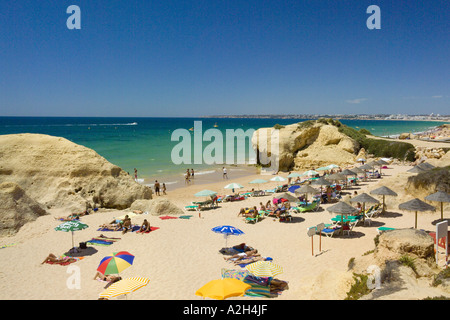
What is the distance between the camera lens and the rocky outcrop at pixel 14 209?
12.7 metres

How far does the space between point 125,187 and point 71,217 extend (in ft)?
11.8

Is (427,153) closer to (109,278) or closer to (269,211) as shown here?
(269,211)

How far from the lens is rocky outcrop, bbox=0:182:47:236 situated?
41.6 ft

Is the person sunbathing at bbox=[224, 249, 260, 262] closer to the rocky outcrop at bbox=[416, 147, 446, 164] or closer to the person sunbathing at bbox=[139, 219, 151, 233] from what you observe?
the person sunbathing at bbox=[139, 219, 151, 233]

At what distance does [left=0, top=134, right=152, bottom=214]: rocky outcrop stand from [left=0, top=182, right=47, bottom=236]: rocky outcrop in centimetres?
162

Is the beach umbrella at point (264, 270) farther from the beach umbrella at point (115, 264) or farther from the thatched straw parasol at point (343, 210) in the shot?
the thatched straw parasol at point (343, 210)

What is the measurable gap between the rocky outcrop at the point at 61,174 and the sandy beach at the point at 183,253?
4.58 feet

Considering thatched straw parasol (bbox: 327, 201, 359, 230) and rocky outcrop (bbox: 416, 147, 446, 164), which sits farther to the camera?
rocky outcrop (bbox: 416, 147, 446, 164)

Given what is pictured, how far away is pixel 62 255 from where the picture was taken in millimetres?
10648

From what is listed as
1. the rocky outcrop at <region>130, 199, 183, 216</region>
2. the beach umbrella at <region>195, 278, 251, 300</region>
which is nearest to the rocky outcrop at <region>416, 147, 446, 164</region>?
the rocky outcrop at <region>130, 199, 183, 216</region>

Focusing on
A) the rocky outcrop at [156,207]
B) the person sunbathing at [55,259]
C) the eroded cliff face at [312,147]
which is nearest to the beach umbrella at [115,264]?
the person sunbathing at [55,259]
